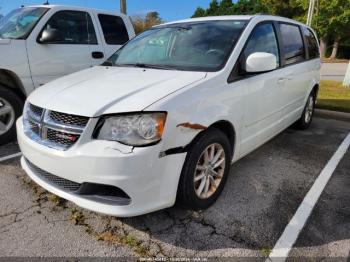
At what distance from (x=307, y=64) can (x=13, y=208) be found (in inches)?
171

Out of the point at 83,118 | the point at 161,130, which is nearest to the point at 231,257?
the point at 161,130

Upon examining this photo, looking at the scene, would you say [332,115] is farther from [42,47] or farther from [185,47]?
[42,47]

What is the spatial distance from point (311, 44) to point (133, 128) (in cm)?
419

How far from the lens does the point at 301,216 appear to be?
2859 mm

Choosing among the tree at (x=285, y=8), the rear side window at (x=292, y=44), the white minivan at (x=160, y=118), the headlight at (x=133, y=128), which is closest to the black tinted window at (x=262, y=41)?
the white minivan at (x=160, y=118)

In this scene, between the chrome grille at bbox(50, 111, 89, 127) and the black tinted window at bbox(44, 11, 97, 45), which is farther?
the black tinted window at bbox(44, 11, 97, 45)

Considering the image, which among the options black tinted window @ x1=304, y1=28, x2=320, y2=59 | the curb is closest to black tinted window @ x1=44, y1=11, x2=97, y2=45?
black tinted window @ x1=304, y1=28, x2=320, y2=59

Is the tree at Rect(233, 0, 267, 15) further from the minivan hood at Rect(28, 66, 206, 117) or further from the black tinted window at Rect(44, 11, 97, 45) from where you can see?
the minivan hood at Rect(28, 66, 206, 117)

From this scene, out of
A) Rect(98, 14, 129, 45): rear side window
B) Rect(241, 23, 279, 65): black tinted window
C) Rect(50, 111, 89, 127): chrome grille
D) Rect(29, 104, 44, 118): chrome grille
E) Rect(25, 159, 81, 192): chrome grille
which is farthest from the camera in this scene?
Rect(98, 14, 129, 45): rear side window

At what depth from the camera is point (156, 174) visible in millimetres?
2283

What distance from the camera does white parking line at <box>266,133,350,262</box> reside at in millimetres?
2400

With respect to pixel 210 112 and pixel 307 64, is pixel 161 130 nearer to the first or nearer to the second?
pixel 210 112

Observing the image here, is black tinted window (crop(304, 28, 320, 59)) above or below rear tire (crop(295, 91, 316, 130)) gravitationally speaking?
above

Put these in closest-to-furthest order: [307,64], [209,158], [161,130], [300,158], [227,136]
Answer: [161,130]
[209,158]
[227,136]
[300,158]
[307,64]
